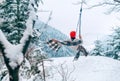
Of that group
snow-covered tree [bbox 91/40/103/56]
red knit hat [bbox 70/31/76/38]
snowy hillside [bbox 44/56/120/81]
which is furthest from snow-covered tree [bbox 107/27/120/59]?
red knit hat [bbox 70/31/76/38]

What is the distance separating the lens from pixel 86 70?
105 feet

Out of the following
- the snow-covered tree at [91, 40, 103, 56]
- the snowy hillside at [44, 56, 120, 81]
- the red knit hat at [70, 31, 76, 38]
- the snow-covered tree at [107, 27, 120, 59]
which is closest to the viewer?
the red knit hat at [70, 31, 76, 38]

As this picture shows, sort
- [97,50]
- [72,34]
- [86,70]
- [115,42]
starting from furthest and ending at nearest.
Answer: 1. [97,50]
2. [115,42]
3. [86,70]
4. [72,34]

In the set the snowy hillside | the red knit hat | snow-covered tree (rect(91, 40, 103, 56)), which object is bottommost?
snow-covered tree (rect(91, 40, 103, 56))

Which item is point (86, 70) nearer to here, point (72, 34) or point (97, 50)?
point (97, 50)

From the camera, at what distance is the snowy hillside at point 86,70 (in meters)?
30.2

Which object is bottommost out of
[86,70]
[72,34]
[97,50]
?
[97,50]

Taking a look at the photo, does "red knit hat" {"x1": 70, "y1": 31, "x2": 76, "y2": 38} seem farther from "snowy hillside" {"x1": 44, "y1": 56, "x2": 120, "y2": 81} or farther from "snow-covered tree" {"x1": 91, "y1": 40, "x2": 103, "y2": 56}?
"snow-covered tree" {"x1": 91, "y1": 40, "x2": 103, "y2": 56}

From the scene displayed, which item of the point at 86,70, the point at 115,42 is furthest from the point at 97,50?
the point at 86,70

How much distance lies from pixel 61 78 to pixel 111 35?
15915 millimetres

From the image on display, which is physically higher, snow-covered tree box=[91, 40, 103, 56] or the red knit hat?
the red knit hat

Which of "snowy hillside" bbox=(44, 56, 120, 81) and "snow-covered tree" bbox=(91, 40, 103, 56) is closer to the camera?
"snowy hillside" bbox=(44, 56, 120, 81)

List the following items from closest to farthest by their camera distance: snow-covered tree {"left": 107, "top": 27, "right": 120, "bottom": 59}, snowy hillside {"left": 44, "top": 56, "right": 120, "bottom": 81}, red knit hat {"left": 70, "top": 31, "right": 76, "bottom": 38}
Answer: red knit hat {"left": 70, "top": 31, "right": 76, "bottom": 38} → snowy hillside {"left": 44, "top": 56, "right": 120, "bottom": 81} → snow-covered tree {"left": 107, "top": 27, "right": 120, "bottom": 59}

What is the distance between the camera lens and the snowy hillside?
1187 inches
